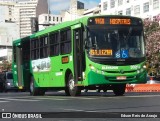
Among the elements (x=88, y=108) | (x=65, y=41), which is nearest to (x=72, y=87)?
(x=65, y=41)

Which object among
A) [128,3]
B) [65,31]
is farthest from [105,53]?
[128,3]

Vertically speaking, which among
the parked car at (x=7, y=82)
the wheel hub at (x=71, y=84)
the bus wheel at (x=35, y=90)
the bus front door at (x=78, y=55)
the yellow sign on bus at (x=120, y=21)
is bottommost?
the parked car at (x=7, y=82)

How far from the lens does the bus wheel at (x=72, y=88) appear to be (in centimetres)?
2094

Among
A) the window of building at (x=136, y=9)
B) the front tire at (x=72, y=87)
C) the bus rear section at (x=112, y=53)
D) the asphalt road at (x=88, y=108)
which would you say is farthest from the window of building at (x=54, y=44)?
the window of building at (x=136, y=9)

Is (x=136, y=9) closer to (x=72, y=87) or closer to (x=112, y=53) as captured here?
(x=72, y=87)

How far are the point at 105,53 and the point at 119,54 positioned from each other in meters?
0.58

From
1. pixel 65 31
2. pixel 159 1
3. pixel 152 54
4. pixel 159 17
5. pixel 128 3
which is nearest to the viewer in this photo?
pixel 65 31

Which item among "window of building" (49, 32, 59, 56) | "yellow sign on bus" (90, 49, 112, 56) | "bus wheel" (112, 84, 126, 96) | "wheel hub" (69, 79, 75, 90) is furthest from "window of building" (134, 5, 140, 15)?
"yellow sign on bus" (90, 49, 112, 56)

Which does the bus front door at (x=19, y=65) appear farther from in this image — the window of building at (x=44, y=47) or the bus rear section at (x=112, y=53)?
the bus rear section at (x=112, y=53)

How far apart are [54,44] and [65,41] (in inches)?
51.0

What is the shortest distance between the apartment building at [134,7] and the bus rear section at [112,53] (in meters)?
62.7

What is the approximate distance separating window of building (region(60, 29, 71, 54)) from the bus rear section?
1.52m

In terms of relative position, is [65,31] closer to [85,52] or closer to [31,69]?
[85,52]

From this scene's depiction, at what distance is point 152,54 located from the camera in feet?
207
